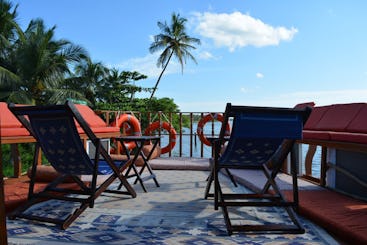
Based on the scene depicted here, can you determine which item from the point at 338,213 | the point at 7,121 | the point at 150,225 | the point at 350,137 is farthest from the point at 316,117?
the point at 7,121

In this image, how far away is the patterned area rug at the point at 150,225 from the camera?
6.79 ft

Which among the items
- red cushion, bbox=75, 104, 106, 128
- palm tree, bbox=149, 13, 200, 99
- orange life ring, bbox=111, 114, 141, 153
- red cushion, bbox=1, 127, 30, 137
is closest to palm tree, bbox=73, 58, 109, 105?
palm tree, bbox=149, 13, 200, 99

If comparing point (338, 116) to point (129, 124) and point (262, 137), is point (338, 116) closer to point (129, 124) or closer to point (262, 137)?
point (262, 137)

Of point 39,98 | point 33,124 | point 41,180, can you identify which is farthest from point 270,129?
point 39,98

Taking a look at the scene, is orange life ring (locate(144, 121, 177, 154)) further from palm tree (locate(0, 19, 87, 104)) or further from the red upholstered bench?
palm tree (locate(0, 19, 87, 104))

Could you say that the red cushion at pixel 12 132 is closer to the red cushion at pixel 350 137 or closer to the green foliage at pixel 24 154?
the red cushion at pixel 350 137

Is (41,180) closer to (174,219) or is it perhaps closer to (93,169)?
(93,169)

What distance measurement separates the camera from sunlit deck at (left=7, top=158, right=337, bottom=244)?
207 cm

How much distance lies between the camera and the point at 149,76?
30219 mm

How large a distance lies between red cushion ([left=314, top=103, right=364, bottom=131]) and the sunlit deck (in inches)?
53.9

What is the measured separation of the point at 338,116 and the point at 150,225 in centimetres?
259

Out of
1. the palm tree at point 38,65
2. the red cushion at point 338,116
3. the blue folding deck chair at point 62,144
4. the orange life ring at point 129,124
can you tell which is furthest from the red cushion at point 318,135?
the palm tree at point 38,65

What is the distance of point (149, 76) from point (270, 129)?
28.5 meters

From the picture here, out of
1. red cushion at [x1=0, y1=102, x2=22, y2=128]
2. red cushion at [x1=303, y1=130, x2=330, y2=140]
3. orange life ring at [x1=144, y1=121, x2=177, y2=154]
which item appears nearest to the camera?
red cushion at [x1=303, y1=130, x2=330, y2=140]
